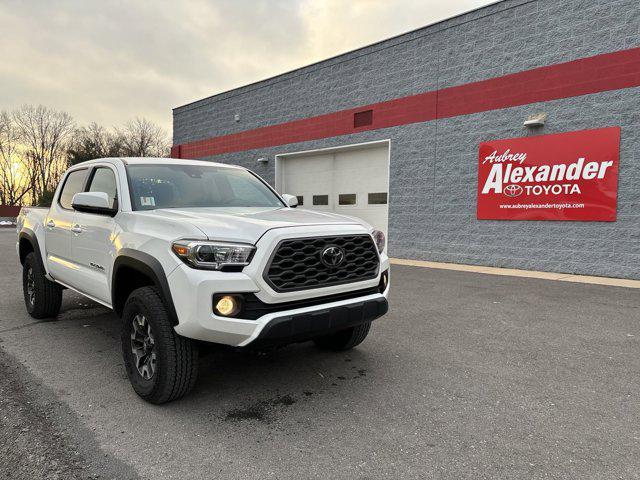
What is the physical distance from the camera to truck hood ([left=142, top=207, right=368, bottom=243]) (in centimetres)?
281

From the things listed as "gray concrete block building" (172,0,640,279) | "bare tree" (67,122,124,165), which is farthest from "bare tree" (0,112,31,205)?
"gray concrete block building" (172,0,640,279)

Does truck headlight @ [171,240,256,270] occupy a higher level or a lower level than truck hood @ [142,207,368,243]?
lower

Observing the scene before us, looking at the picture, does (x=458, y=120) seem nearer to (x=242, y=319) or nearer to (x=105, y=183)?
(x=105, y=183)

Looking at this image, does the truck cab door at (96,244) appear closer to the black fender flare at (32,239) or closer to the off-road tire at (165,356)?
the off-road tire at (165,356)

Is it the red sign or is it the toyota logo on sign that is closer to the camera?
the red sign

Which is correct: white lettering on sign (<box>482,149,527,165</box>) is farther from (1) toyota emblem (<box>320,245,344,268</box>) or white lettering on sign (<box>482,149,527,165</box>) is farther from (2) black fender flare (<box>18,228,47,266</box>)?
(2) black fender flare (<box>18,228,47,266</box>)

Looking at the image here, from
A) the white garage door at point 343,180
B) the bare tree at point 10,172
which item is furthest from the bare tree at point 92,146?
the white garage door at point 343,180

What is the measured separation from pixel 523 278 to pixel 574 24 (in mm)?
5311

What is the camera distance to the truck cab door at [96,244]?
11.7 ft

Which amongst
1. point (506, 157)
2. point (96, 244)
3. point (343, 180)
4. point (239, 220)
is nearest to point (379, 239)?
point (239, 220)

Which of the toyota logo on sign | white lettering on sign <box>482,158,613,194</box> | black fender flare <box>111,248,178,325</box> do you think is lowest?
black fender flare <box>111,248,178,325</box>

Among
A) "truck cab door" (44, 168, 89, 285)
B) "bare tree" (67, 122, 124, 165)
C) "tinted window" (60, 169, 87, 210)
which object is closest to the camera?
"truck cab door" (44, 168, 89, 285)

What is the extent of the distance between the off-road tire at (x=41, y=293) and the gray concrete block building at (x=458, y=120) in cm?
878

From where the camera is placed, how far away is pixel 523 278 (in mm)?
8727
